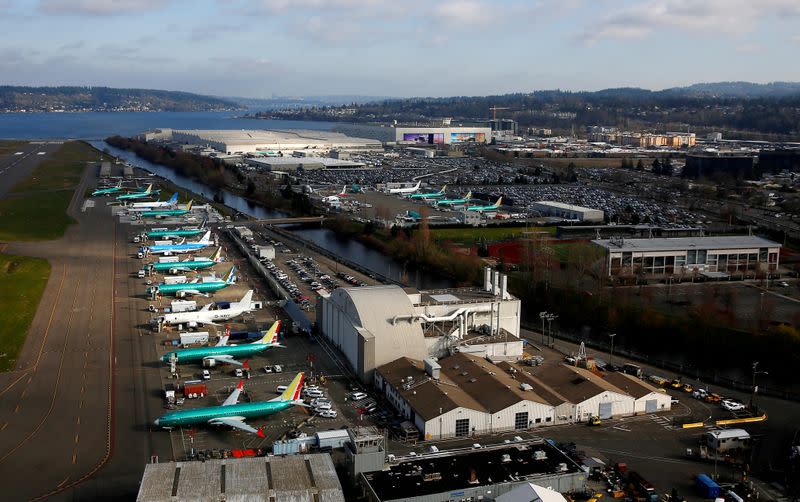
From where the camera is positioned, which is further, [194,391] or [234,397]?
[194,391]

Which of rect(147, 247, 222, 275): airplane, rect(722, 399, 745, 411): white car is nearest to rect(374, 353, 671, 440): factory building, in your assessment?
rect(722, 399, 745, 411): white car

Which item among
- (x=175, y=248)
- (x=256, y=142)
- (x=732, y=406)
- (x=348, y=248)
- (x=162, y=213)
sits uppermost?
(x=256, y=142)

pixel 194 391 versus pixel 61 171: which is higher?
pixel 61 171

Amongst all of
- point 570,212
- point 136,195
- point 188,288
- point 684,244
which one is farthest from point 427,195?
point 188,288

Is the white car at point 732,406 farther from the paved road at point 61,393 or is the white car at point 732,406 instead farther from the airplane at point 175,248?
the airplane at point 175,248

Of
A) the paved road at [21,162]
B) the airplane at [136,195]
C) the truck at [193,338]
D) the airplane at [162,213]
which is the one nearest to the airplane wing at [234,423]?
the truck at [193,338]

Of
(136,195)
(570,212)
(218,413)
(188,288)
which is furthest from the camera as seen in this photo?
(136,195)

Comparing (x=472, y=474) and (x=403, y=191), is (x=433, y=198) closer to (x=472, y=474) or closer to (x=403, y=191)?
(x=403, y=191)
